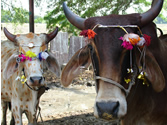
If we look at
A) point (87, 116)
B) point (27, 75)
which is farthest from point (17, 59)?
point (87, 116)

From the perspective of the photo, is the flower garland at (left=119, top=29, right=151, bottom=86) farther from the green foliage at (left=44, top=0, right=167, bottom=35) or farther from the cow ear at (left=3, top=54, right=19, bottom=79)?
the green foliage at (left=44, top=0, right=167, bottom=35)

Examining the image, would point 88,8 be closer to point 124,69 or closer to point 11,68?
point 11,68

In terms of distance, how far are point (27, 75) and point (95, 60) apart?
64.5 inches

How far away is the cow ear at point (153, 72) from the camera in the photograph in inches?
96.0

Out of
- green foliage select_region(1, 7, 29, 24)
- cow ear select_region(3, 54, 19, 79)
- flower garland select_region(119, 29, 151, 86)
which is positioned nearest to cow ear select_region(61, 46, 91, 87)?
flower garland select_region(119, 29, 151, 86)

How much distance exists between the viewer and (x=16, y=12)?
7816 mm

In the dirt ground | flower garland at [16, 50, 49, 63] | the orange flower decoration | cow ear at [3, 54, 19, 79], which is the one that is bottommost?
the dirt ground

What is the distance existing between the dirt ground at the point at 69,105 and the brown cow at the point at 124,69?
7.78ft

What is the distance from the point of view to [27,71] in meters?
3.57

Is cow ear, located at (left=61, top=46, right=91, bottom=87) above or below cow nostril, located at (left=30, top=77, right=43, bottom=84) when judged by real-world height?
above

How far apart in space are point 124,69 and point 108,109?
1.50ft

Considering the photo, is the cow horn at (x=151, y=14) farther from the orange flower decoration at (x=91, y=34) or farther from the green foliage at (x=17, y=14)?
the green foliage at (x=17, y=14)

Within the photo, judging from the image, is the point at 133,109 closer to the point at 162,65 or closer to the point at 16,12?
the point at 162,65

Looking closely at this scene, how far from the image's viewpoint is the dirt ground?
17.1 ft
